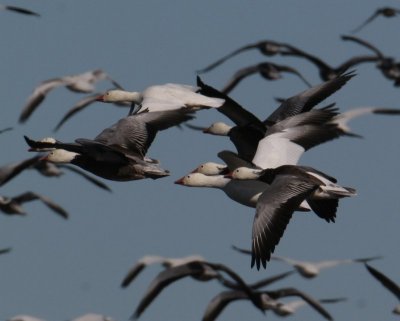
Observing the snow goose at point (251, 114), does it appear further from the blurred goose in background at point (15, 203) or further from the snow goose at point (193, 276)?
the blurred goose in background at point (15, 203)

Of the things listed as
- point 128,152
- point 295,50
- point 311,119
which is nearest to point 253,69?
point 295,50

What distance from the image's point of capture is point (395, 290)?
57.1 ft

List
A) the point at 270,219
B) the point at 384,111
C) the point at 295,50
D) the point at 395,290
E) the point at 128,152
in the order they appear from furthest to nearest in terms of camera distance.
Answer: the point at 295,50
the point at 384,111
the point at 395,290
the point at 128,152
the point at 270,219

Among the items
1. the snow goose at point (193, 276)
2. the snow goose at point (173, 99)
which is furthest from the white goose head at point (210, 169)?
the snow goose at point (193, 276)

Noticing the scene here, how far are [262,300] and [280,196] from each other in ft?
20.7

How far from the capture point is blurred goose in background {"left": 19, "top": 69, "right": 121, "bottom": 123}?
21016 millimetres

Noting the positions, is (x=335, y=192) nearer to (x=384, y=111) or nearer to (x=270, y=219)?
(x=270, y=219)

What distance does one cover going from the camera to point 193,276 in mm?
19062

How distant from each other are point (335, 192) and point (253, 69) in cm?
971

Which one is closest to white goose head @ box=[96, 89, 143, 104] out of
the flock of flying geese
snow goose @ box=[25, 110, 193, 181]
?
the flock of flying geese

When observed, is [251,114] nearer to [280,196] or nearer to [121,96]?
[121,96]

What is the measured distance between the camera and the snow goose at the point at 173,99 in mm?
14477

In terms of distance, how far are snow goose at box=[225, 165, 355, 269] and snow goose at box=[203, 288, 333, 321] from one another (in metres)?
4.50

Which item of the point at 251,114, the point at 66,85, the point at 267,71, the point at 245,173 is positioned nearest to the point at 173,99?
the point at 245,173
